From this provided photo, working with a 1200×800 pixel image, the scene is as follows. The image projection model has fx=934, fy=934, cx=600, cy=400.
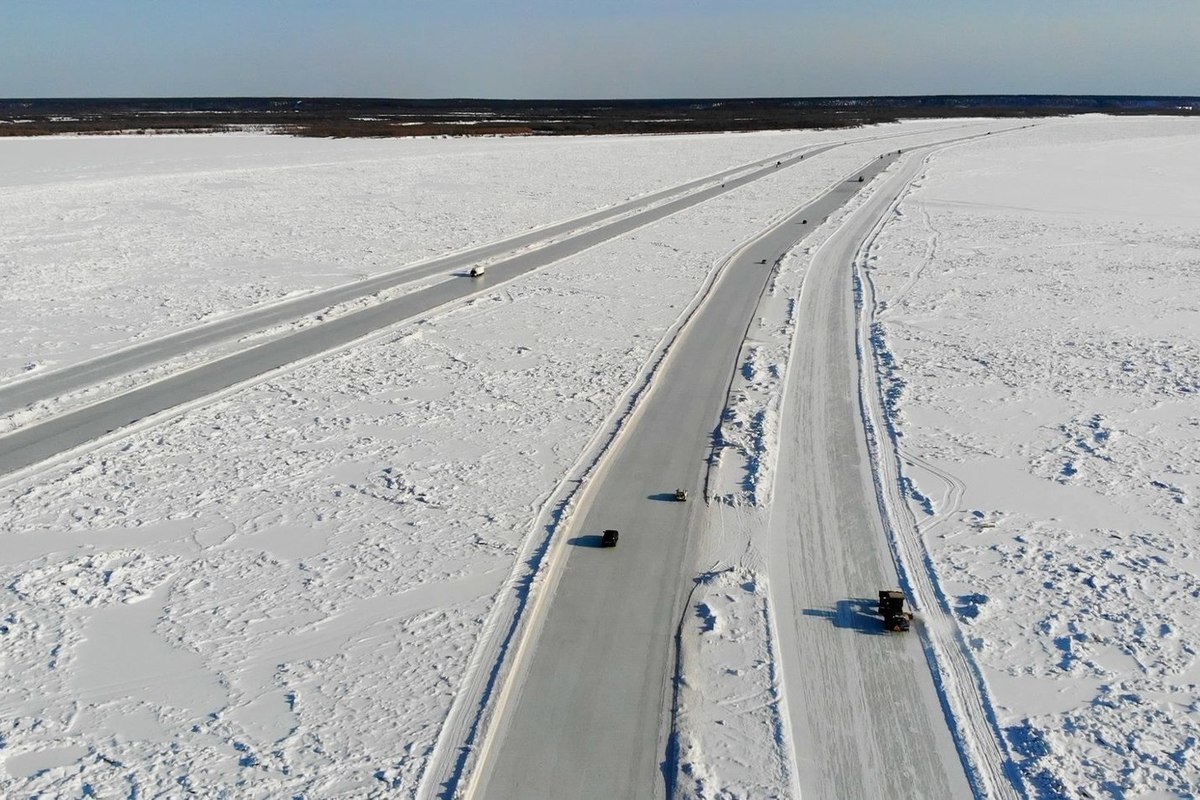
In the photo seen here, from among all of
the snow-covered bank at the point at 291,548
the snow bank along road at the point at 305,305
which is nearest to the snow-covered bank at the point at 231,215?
the snow-covered bank at the point at 291,548

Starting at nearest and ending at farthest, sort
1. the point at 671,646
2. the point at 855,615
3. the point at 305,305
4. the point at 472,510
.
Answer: the point at 671,646 → the point at 855,615 → the point at 472,510 → the point at 305,305

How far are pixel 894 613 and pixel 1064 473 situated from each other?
399 centimetres

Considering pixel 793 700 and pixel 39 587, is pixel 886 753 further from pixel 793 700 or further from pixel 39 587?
pixel 39 587

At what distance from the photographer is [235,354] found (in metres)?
13.5

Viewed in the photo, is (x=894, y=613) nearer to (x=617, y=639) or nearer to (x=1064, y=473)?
(x=617, y=639)

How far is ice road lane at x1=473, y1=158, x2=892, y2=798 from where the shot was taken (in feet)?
18.1

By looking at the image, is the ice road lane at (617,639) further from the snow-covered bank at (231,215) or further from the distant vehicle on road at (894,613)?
the snow-covered bank at (231,215)

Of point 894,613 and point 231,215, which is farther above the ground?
point 894,613

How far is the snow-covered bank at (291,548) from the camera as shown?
585 centimetres

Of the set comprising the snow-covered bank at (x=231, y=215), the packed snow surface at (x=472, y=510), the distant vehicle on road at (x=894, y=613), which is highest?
the distant vehicle on road at (x=894, y=613)

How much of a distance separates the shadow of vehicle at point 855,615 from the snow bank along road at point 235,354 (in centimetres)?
811

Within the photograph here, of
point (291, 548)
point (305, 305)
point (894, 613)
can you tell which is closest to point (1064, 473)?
point (894, 613)

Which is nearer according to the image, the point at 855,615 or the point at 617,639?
the point at 617,639

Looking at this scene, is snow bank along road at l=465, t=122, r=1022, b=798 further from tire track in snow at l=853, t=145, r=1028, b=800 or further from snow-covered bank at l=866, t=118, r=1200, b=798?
snow-covered bank at l=866, t=118, r=1200, b=798
